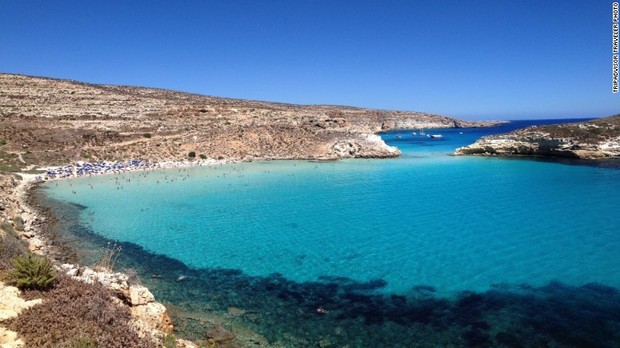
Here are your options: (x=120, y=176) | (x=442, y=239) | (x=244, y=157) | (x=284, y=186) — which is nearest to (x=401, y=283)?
(x=442, y=239)

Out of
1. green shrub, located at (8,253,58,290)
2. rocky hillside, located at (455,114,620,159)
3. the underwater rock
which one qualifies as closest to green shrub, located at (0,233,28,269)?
green shrub, located at (8,253,58,290)

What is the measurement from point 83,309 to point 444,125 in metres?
189

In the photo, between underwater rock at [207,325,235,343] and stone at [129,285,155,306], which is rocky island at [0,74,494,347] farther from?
underwater rock at [207,325,235,343]

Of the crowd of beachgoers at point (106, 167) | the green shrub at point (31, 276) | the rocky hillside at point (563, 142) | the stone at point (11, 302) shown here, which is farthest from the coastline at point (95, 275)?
the rocky hillside at point (563, 142)

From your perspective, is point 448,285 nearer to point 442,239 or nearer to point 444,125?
point 442,239

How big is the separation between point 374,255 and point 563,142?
1721 inches

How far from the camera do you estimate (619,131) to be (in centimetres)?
4684

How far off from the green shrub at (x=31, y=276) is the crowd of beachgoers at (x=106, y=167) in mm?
32396

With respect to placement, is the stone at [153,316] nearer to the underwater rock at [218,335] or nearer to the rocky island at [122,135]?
the underwater rock at [218,335]

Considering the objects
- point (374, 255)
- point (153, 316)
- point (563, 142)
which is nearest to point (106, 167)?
point (374, 255)

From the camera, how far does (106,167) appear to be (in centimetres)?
4112

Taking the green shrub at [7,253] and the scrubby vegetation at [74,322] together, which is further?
the green shrub at [7,253]

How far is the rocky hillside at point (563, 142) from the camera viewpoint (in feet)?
150

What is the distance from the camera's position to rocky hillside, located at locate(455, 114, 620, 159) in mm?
45688
